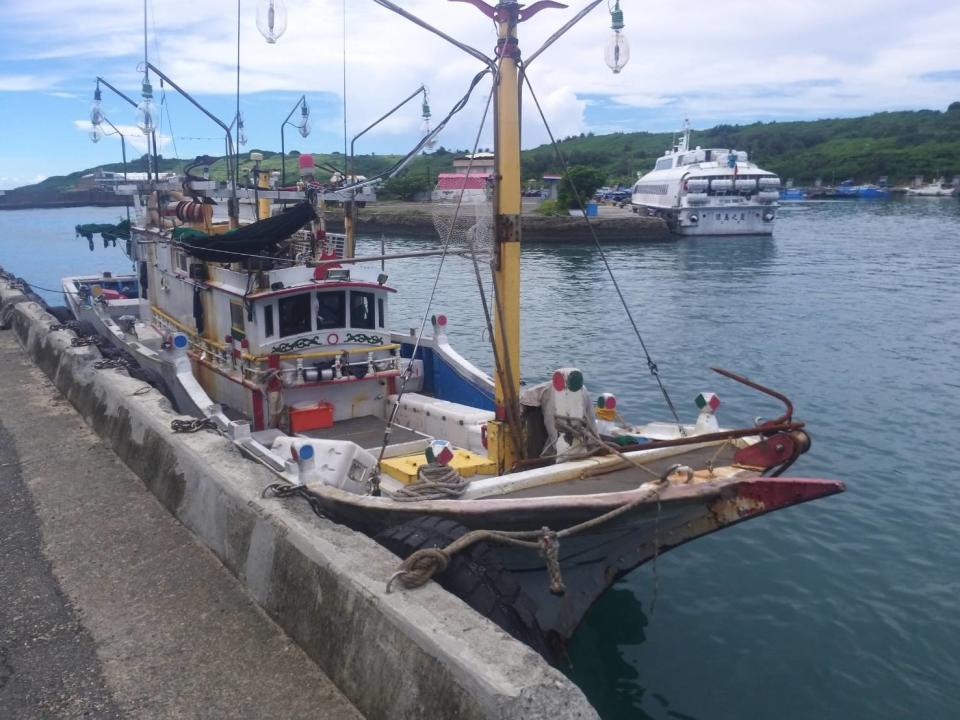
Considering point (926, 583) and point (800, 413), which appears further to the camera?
point (800, 413)

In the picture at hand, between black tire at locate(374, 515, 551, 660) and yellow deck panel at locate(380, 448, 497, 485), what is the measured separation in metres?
2.06

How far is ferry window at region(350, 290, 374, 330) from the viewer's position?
456 inches

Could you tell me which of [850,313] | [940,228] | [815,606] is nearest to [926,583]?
[815,606]

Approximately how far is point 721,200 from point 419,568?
6179 centimetres

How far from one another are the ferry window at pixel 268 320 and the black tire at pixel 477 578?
566 centimetres

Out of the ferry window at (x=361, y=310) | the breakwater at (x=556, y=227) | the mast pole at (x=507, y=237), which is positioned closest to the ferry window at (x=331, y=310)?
the ferry window at (x=361, y=310)

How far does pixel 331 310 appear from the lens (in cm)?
1151

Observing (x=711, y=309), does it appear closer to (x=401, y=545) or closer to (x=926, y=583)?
(x=926, y=583)

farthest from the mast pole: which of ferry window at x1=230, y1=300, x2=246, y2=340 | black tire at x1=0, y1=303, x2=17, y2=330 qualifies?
black tire at x1=0, y1=303, x2=17, y2=330

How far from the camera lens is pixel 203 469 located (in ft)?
19.9

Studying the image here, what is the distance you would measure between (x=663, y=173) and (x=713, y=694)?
67.2m

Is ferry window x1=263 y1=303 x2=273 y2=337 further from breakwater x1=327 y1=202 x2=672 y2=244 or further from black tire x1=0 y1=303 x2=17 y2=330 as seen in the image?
breakwater x1=327 y1=202 x2=672 y2=244

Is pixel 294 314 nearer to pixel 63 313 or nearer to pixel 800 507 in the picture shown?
pixel 800 507

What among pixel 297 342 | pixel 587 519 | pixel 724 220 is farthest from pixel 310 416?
pixel 724 220
